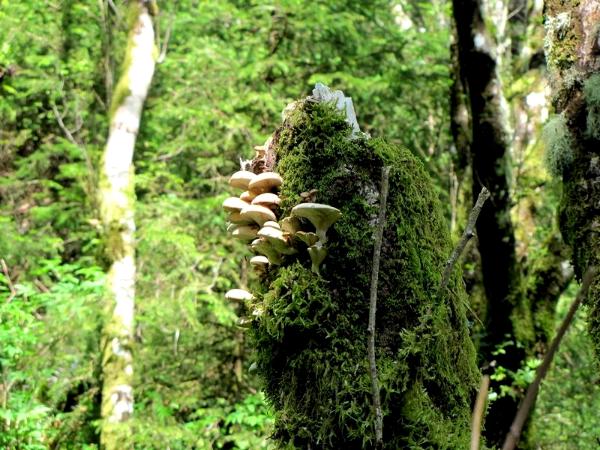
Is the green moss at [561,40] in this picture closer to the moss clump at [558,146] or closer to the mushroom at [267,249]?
the moss clump at [558,146]

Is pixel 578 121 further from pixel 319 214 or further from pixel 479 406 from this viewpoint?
pixel 479 406

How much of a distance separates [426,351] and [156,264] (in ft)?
21.0

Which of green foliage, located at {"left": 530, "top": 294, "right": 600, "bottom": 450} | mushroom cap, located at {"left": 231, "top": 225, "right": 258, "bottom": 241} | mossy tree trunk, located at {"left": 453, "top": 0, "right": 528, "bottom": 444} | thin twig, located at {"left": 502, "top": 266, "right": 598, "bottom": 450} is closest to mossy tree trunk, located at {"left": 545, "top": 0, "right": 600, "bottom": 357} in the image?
mossy tree trunk, located at {"left": 453, "top": 0, "right": 528, "bottom": 444}

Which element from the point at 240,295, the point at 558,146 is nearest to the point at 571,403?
the point at 558,146

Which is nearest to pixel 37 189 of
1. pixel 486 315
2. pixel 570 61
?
pixel 486 315

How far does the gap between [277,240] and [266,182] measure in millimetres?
260

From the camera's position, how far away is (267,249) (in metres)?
1.86

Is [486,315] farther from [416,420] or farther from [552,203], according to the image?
[416,420]

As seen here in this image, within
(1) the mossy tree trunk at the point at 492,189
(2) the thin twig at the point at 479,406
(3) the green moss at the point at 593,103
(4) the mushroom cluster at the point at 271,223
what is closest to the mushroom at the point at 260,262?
(4) the mushroom cluster at the point at 271,223

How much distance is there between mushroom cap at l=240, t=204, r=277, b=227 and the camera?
1.87 meters

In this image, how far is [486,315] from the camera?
5.57 metres

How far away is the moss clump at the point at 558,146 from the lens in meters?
2.86

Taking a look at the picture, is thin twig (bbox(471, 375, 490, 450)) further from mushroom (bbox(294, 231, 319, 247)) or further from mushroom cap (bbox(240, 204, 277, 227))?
mushroom cap (bbox(240, 204, 277, 227))

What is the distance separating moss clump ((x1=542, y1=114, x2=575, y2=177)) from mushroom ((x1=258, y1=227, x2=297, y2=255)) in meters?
1.83
